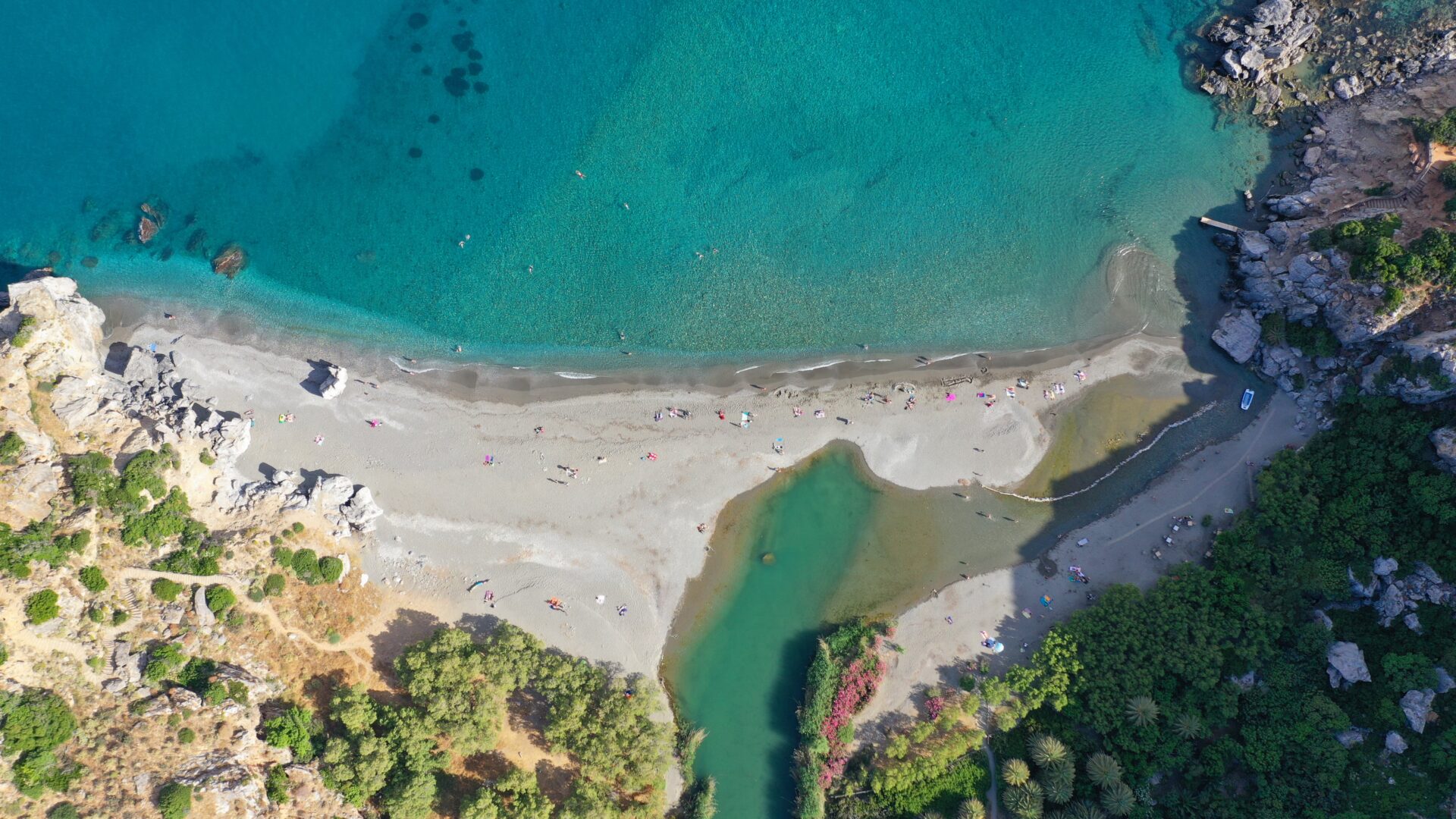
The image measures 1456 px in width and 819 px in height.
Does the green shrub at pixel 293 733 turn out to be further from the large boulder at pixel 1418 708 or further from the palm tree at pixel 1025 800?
the large boulder at pixel 1418 708

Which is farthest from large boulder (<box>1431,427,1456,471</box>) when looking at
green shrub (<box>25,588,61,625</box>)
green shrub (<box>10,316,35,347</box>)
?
green shrub (<box>10,316,35,347</box>)

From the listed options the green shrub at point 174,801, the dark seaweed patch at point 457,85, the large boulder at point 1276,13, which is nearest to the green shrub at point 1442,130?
the large boulder at point 1276,13

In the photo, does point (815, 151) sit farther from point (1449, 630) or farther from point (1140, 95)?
point (1449, 630)

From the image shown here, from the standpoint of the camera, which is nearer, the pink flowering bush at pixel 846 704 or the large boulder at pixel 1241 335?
the pink flowering bush at pixel 846 704

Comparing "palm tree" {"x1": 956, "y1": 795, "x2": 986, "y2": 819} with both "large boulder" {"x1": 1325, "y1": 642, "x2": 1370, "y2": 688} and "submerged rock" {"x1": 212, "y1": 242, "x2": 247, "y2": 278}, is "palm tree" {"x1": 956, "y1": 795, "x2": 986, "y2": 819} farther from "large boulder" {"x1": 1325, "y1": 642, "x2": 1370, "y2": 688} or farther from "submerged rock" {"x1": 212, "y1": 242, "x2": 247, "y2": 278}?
"submerged rock" {"x1": 212, "y1": 242, "x2": 247, "y2": 278}

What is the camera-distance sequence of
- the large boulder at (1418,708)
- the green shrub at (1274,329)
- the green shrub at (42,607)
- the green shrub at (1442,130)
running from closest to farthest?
the green shrub at (42,607), the large boulder at (1418,708), the green shrub at (1442,130), the green shrub at (1274,329)

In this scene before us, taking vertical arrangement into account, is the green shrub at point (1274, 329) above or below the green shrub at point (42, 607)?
above

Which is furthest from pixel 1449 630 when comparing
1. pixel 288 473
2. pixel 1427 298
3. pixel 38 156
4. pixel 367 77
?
pixel 38 156
